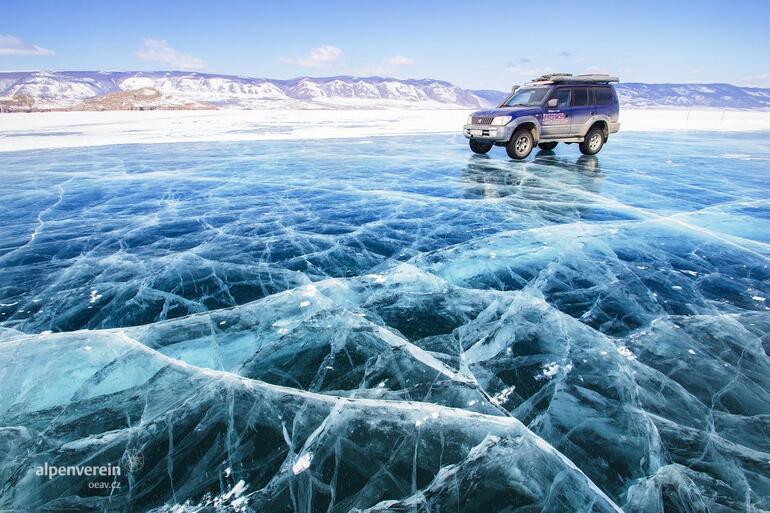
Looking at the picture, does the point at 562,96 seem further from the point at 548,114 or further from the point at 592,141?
the point at 592,141

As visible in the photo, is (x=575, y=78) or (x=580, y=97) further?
(x=580, y=97)

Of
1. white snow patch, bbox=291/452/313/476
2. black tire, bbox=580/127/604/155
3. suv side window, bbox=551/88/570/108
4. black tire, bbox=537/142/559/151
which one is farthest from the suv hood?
white snow patch, bbox=291/452/313/476

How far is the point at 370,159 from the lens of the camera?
41.0ft

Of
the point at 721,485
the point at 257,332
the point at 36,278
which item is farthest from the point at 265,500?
the point at 36,278

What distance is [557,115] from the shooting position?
11070 mm

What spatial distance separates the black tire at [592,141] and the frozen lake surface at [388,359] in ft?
19.4

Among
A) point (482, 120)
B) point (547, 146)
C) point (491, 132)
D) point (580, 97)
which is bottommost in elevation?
point (547, 146)

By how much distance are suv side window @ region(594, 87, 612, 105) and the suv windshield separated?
5.65ft

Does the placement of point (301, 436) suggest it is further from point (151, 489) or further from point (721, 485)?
point (721, 485)

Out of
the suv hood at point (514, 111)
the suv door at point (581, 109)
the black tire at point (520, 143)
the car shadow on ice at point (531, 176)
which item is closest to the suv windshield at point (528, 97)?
the suv hood at point (514, 111)

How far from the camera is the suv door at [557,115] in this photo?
11.0 m

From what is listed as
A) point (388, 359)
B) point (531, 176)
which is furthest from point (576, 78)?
point (388, 359)

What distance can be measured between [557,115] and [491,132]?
1.92 metres

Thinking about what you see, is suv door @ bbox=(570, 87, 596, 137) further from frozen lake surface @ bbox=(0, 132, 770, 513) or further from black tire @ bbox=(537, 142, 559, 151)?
frozen lake surface @ bbox=(0, 132, 770, 513)
